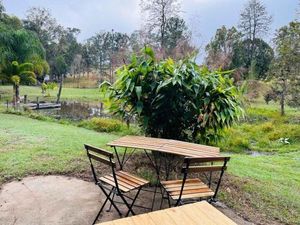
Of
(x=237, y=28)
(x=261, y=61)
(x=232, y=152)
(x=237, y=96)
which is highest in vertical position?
(x=237, y=28)

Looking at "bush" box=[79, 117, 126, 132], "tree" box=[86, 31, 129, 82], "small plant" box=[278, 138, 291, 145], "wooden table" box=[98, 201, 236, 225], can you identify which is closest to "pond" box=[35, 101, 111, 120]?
"bush" box=[79, 117, 126, 132]

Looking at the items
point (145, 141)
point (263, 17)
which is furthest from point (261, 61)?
point (145, 141)

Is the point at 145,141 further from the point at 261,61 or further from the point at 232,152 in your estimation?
the point at 261,61

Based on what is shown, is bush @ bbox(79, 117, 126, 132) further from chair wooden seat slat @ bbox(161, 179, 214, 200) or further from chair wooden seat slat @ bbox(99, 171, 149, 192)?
chair wooden seat slat @ bbox(161, 179, 214, 200)

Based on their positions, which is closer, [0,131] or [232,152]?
[0,131]

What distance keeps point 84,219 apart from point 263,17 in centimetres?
2578

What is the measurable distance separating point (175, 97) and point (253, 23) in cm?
2409

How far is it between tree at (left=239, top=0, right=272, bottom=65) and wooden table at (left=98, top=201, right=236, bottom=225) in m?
25.3

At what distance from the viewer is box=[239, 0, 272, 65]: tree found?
2470 centimetres

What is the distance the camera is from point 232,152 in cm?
908

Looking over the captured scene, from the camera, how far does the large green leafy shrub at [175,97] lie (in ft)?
14.1

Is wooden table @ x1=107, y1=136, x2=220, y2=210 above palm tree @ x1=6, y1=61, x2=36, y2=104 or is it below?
below

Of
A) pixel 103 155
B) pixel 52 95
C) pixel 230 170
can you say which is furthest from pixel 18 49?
pixel 103 155

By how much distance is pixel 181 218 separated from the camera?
1.73 metres
